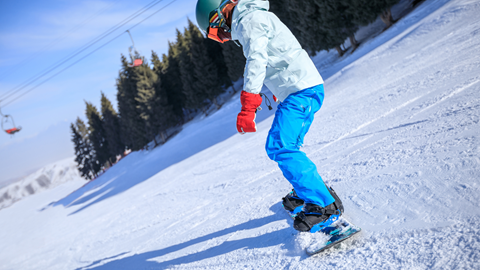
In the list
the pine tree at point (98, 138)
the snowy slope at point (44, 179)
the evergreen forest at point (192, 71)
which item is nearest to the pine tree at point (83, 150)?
the pine tree at point (98, 138)

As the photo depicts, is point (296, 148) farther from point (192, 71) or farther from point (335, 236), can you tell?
point (192, 71)

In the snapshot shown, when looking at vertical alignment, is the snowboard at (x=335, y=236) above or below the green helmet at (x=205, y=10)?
below

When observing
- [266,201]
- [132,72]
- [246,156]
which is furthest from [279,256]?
[132,72]

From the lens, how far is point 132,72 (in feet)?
Answer: 109

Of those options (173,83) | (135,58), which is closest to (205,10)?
(135,58)

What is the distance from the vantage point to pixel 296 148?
2.10 metres

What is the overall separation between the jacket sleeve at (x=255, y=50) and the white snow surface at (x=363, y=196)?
1346mm

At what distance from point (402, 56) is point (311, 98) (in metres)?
6.80

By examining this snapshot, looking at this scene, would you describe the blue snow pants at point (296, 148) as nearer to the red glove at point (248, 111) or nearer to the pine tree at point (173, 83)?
the red glove at point (248, 111)

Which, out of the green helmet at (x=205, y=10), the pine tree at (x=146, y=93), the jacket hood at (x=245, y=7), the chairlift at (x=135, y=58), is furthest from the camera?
the pine tree at (x=146, y=93)

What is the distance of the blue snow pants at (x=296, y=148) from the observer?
1.99m

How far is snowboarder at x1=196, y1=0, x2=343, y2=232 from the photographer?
201 centimetres

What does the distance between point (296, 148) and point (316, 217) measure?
55 centimetres

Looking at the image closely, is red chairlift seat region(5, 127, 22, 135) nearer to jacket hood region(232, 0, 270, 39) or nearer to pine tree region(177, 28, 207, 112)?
pine tree region(177, 28, 207, 112)
